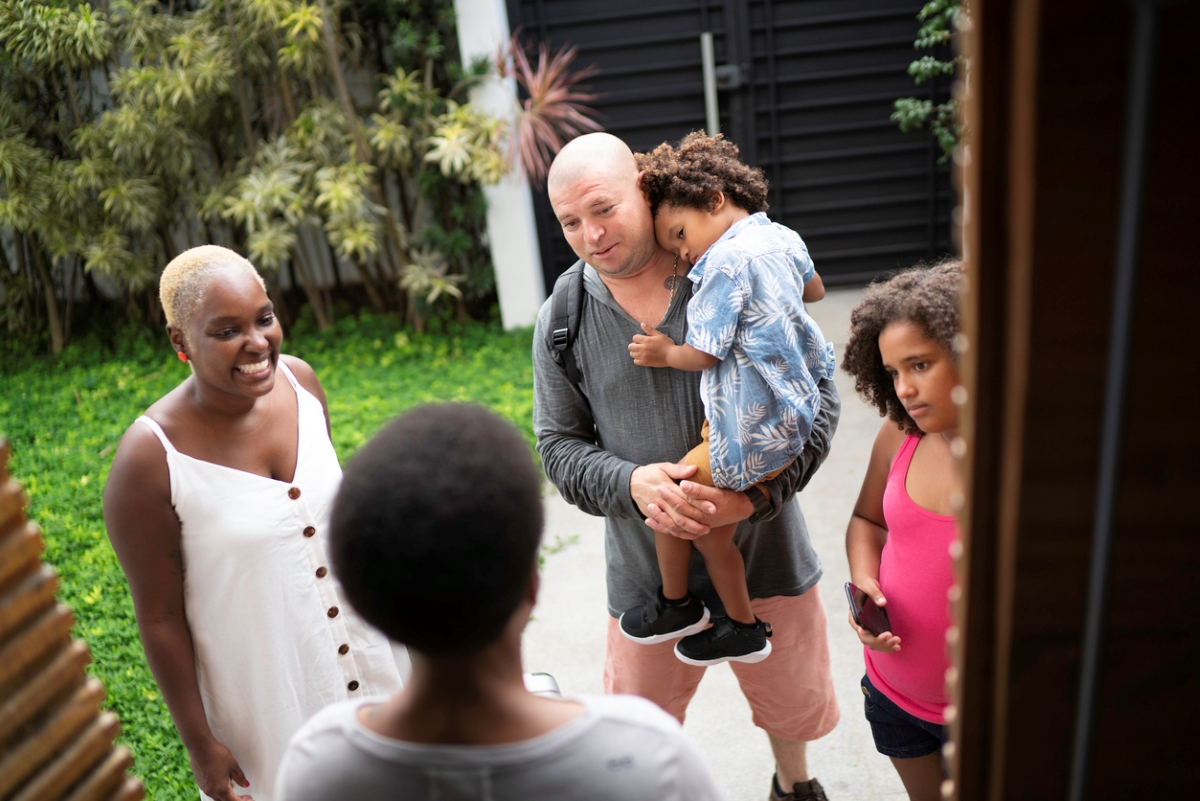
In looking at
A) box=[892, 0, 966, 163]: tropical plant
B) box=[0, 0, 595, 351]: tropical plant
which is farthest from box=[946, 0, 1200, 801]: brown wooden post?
box=[0, 0, 595, 351]: tropical plant

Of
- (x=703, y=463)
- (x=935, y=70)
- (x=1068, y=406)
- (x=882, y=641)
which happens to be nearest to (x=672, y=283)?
(x=703, y=463)

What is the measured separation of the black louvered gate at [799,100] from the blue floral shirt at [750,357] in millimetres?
5406

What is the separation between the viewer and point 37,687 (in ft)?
2.35

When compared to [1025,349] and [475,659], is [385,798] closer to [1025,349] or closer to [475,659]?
[475,659]

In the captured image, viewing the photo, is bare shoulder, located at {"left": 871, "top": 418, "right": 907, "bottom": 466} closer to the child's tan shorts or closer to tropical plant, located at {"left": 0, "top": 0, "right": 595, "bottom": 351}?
the child's tan shorts

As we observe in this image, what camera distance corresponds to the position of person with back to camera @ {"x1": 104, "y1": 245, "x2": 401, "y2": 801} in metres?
1.69

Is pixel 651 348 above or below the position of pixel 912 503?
above

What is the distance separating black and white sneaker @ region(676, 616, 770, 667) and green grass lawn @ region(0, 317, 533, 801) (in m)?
1.77

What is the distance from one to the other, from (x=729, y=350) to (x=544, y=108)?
16.5 ft

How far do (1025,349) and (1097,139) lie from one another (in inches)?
5.2

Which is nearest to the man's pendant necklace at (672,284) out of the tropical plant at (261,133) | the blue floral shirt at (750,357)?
the blue floral shirt at (750,357)

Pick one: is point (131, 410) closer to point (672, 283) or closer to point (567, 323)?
point (567, 323)

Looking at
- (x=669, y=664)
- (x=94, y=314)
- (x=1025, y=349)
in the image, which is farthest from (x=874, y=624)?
(x=94, y=314)

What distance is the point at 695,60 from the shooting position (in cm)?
703
